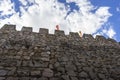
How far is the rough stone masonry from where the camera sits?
17.5 ft

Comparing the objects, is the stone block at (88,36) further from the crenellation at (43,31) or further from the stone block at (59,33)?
the crenellation at (43,31)

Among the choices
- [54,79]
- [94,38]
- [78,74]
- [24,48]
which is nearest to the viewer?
[54,79]

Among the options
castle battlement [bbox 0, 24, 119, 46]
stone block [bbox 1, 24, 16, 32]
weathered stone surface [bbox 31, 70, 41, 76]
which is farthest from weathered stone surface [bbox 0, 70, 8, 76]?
stone block [bbox 1, 24, 16, 32]

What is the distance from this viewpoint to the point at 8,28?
22.1 ft

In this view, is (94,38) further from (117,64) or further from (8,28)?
(8,28)

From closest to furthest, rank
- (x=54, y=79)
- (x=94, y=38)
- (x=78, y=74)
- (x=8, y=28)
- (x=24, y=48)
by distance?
(x=54, y=79), (x=78, y=74), (x=24, y=48), (x=8, y=28), (x=94, y=38)

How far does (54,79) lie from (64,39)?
6.99 feet

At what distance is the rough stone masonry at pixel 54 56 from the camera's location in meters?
5.33

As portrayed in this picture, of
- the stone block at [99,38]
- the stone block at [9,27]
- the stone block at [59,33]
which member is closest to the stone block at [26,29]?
the stone block at [9,27]

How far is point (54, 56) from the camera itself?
6.01 meters

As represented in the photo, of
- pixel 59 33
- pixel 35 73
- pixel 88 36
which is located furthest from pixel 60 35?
pixel 35 73

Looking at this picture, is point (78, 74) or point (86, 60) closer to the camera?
point (78, 74)

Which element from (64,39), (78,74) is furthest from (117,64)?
(64,39)

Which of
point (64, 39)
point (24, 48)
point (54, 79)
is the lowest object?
point (54, 79)
